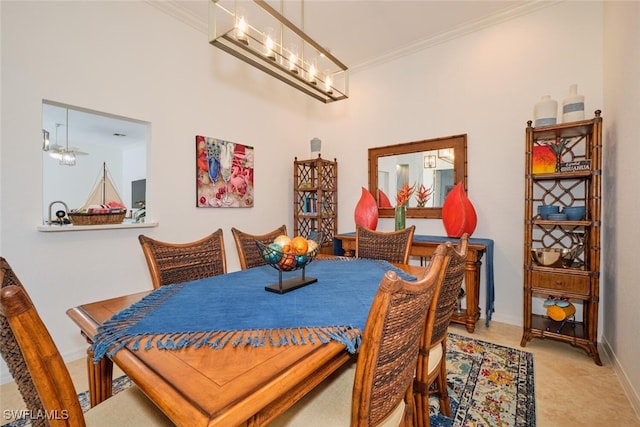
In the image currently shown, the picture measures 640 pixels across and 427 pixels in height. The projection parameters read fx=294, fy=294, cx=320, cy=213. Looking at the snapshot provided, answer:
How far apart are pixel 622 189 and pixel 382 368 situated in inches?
85.0

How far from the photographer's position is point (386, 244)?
215cm

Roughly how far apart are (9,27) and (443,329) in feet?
9.96

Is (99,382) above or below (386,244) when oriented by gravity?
below

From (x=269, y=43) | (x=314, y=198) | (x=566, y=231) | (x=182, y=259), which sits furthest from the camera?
(x=314, y=198)

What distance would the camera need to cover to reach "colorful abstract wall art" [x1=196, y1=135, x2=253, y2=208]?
2826 millimetres

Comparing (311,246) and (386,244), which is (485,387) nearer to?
(386,244)

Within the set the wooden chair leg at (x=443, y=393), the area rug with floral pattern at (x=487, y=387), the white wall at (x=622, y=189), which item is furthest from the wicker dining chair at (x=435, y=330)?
the white wall at (x=622, y=189)

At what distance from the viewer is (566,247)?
242 cm

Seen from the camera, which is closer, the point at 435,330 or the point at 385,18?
the point at 435,330

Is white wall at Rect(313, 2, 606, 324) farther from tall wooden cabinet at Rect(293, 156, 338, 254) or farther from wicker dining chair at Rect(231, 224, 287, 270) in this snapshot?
wicker dining chair at Rect(231, 224, 287, 270)

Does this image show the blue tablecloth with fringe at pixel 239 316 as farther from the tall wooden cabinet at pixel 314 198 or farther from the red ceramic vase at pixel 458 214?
the tall wooden cabinet at pixel 314 198

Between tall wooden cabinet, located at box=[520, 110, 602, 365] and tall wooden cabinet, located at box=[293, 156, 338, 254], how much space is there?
2.05 metres

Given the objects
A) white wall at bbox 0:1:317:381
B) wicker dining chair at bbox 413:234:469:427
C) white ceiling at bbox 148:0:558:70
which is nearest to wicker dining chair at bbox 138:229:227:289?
white wall at bbox 0:1:317:381

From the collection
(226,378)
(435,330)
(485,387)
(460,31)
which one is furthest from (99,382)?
(460,31)
